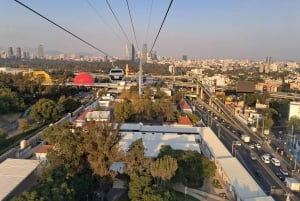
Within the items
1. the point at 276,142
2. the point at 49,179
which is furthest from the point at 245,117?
the point at 49,179

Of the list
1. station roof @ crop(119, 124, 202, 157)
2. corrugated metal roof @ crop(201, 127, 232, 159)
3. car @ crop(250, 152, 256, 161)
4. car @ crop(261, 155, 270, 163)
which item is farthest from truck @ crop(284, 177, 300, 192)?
station roof @ crop(119, 124, 202, 157)

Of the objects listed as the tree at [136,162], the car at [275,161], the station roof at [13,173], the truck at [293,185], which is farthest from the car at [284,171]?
the station roof at [13,173]

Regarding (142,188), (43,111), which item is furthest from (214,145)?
(43,111)

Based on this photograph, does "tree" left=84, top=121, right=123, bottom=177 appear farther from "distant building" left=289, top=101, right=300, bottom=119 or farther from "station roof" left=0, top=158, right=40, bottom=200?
"distant building" left=289, top=101, right=300, bottom=119

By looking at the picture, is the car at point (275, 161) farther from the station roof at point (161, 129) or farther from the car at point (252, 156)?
the station roof at point (161, 129)

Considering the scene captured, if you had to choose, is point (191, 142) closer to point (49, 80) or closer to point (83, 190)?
point (83, 190)

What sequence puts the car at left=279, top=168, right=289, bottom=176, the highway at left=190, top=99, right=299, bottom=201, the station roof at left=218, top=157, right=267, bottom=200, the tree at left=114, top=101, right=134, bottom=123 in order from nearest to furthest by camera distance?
1. the station roof at left=218, top=157, right=267, bottom=200
2. the highway at left=190, top=99, right=299, bottom=201
3. the car at left=279, top=168, right=289, bottom=176
4. the tree at left=114, top=101, right=134, bottom=123
